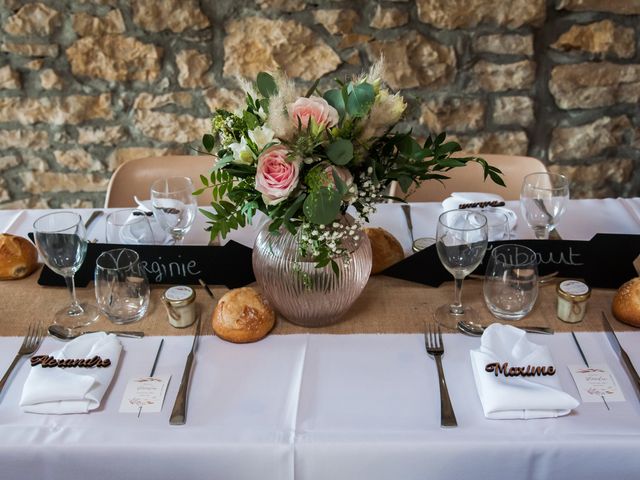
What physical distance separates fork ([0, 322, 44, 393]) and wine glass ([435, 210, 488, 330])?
2.36ft

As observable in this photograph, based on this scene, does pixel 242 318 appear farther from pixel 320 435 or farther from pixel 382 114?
pixel 382 114

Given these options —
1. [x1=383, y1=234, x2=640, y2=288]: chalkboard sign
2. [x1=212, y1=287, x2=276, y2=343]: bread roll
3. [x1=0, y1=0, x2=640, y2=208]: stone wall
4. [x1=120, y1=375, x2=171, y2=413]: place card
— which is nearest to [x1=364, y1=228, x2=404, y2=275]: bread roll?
[x1=383, y1=234, x2=640, y2=288]: chalkboard sign

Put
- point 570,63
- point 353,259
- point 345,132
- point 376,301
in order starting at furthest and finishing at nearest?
point 570,63 → point 376,301 → point 353,259 → point 345,132

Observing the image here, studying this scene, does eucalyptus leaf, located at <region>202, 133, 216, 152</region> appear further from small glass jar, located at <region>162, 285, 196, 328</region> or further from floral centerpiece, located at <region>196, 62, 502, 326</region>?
small glass jar, located at <region>162, 285, 196, 328</region>

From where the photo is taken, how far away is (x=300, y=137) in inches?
41.1

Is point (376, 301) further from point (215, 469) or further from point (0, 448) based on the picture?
point (0, 448)

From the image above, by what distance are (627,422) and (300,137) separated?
0.64m

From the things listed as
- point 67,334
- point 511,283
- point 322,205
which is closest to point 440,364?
point 511,283

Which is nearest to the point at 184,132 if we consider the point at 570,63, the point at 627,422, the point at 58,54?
the point at 58,54

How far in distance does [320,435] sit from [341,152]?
0.42 meters

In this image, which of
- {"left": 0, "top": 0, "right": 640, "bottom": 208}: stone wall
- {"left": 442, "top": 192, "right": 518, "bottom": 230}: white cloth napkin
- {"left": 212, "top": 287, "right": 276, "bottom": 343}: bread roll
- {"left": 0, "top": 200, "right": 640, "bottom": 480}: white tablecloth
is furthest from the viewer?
{"left": 0, "top": 0, "right": 640, "bottom": 208}: stone wall

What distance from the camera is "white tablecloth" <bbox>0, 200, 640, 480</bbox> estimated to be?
38.0 inches

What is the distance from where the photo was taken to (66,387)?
1039mm

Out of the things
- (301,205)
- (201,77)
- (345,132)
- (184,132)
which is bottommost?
(184,132)
